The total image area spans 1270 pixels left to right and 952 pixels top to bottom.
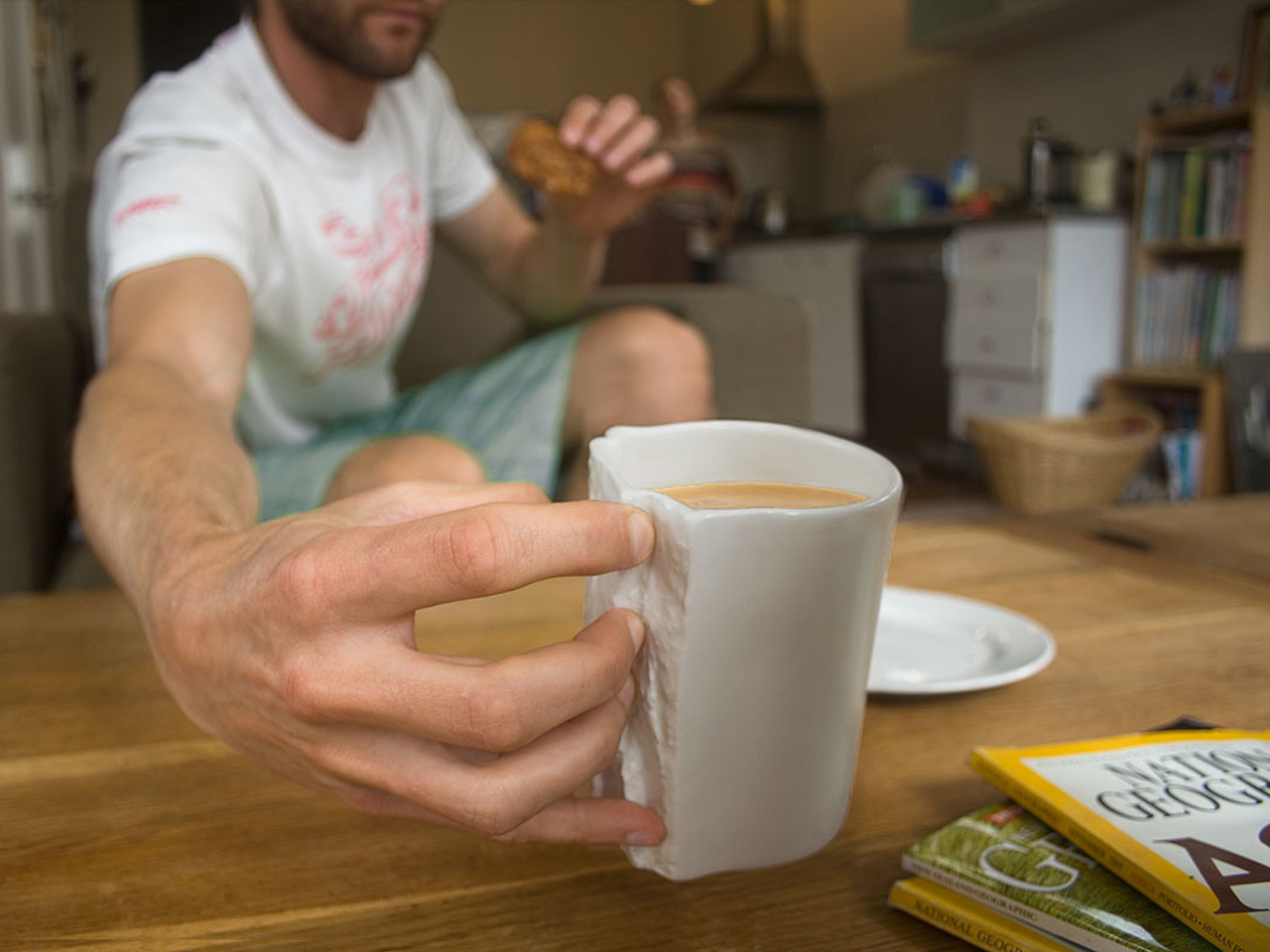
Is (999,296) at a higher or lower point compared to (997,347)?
higher

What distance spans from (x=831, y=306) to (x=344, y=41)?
3.45 meters

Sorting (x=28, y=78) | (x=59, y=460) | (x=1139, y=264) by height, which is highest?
(x=28, y=78)

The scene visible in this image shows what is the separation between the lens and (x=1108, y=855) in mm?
301

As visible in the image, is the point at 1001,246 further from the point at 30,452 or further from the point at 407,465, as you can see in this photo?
the point at 30,452

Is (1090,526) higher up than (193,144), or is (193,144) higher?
(193,144)

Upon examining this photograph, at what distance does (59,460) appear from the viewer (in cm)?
124

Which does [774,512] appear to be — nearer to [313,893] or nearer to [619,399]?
[313,893]

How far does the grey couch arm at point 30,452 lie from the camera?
42.3 inches

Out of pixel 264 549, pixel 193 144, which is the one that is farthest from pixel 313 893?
pixel 193 144

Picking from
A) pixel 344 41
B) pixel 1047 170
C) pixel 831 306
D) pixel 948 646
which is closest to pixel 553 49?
pixel 831 306

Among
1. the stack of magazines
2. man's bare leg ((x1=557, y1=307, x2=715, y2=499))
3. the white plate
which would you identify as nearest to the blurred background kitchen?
man's bare leg ((x1=557, y1=307, x2=715, y2=499))

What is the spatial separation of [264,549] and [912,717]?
300 millimetres

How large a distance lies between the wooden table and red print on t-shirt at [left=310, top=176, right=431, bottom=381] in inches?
23.8

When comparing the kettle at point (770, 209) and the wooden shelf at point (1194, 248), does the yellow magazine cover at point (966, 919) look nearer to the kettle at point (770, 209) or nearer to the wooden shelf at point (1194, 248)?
the wooden shelf at point (1194, 248)
